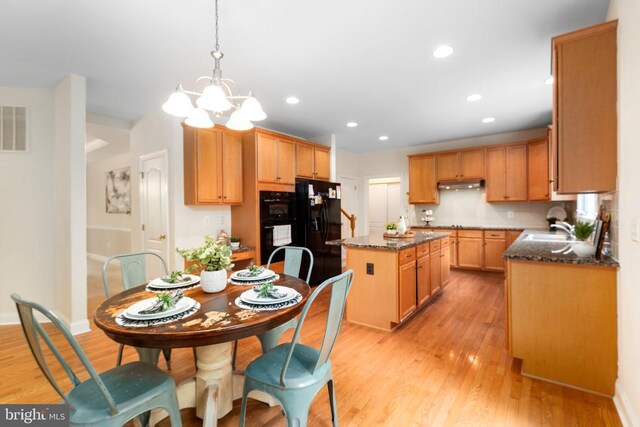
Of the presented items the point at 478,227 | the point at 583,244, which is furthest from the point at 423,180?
the point at 583,244

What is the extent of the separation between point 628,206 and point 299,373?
6.39 feet

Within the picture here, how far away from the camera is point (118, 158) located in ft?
21.8

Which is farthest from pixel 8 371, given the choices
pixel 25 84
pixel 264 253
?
pixel 25 84

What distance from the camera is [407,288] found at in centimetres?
307

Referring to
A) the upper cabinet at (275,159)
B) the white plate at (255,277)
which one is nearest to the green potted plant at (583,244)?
the white plate at (255,277)

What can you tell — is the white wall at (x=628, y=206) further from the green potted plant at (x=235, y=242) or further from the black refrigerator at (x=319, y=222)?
the green potted plant at (x=235, y=242)

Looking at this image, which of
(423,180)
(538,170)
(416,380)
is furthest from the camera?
(423,180)

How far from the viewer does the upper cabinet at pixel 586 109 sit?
1.83 m

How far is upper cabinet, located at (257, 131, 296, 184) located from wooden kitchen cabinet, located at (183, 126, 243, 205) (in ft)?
1.06

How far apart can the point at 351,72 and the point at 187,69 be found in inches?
60.9

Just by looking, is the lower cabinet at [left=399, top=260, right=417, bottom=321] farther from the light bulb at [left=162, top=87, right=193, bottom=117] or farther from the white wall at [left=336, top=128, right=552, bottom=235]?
the white wall at [left=336, top=128, right=552, bottom=235]

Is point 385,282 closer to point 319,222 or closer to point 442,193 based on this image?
point 319,222

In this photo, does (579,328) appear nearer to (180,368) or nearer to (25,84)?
(180,368)

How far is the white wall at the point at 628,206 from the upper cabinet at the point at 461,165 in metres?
3.78
